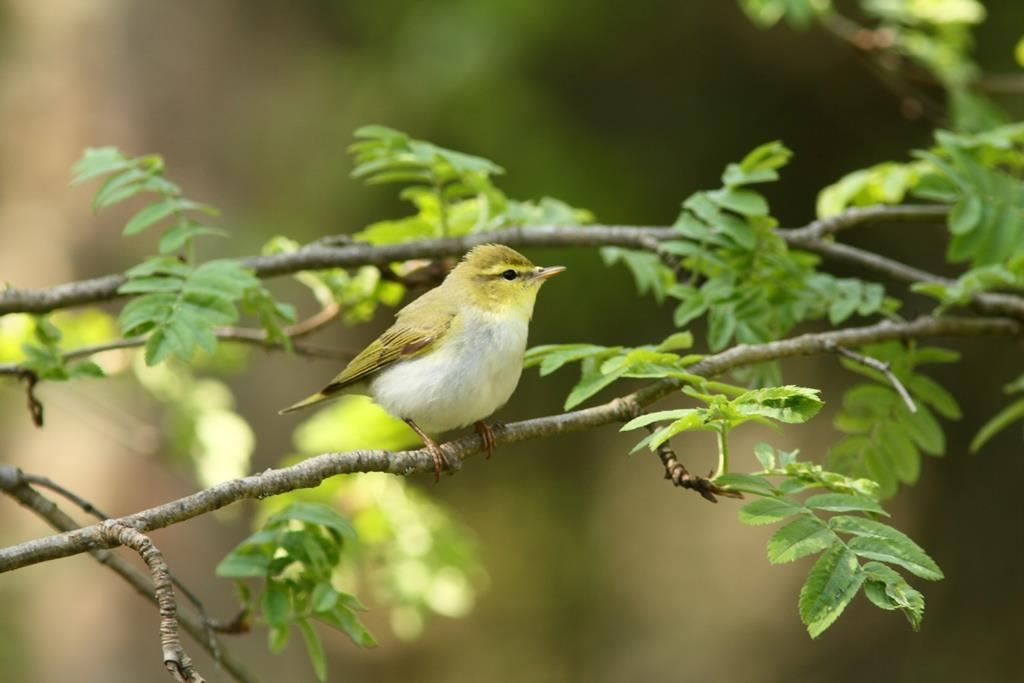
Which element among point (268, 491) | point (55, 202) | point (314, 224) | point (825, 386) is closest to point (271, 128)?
point (314, 224)

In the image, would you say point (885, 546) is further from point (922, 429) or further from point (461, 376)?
point (461, 376)

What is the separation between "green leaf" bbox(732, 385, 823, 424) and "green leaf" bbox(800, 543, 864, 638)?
27 centimetres

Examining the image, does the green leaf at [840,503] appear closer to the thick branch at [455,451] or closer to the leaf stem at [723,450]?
the leaf stem at [723,450]

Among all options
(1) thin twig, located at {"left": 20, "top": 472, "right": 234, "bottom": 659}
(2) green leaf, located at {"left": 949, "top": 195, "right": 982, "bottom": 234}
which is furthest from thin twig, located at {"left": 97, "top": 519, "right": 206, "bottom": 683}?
(2) green leaf, located at {"left": 949, "top": 195, "right": 982, "bottom": 234}

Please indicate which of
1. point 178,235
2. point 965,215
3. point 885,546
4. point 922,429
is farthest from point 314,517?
point 965,215

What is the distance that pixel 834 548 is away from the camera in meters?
2.28

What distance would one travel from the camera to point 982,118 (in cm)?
512

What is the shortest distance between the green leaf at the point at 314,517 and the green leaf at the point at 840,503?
1.40 meters

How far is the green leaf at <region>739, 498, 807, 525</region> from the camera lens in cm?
233

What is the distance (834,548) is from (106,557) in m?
2.05

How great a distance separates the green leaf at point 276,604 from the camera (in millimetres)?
3195

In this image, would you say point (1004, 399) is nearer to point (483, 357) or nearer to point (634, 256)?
point (634, 256)

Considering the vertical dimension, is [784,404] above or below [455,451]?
below

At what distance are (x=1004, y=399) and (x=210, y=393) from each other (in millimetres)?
5203
